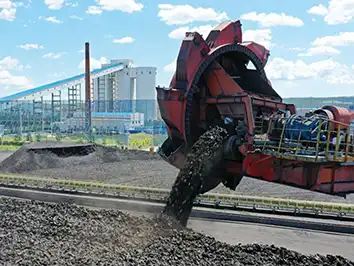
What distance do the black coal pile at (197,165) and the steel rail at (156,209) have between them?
965mm

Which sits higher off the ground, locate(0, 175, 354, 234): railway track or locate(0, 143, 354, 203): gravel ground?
locate(0, 175, 354, 234): railway track

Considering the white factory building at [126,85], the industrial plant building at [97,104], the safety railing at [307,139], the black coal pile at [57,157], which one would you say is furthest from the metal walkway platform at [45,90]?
the safety railing at [307,139]

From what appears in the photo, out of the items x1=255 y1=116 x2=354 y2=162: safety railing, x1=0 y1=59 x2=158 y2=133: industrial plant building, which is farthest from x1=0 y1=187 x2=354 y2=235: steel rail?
x1=0 y1=59 x2=158 y2=133: industrial plant building

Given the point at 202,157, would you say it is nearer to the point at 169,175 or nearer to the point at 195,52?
the point at 195,52

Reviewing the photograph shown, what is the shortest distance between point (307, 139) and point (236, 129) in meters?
1.08

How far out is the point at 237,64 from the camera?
308 inches

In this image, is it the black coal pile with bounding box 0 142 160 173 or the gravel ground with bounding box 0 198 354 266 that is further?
the black coal pile with bounding box 0 142 160 173

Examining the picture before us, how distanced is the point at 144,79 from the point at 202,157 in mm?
49812

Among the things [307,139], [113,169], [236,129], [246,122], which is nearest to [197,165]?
[236,129]

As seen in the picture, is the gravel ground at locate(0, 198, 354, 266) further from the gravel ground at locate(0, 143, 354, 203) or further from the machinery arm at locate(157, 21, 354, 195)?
the gravel ground at locate(0, 143, 354, 203)

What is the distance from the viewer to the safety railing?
216 inches

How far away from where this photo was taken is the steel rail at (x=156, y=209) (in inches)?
268

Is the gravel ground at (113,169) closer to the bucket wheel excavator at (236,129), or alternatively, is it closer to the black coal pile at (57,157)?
the black coal pile at (57,157)

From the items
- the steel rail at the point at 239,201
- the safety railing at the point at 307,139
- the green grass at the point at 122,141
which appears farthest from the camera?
the green grass at the point at 122,141
